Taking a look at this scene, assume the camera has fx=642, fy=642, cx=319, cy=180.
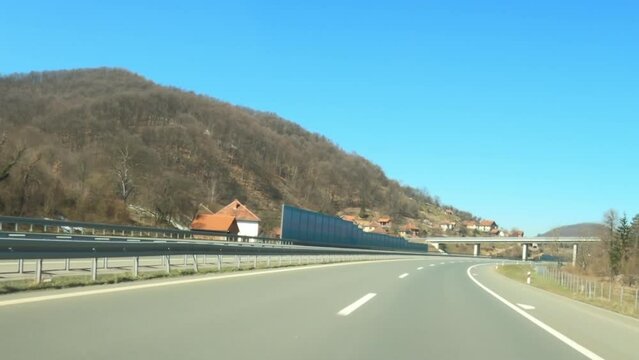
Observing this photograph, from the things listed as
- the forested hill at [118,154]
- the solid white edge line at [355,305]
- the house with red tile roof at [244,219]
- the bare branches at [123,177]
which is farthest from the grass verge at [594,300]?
the house with red tile roof at [244,219]

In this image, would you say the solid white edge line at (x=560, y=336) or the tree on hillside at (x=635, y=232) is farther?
the tree on hillside at (x=635, y=232)

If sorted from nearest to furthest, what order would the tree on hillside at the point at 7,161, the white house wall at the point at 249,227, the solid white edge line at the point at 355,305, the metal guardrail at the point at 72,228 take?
the solid white edge line at the point at 355,305 < the metal guardrail at the point at 72,228 < the tree on hillside at the point at 7,161 < the white house wall at the point at 249,227

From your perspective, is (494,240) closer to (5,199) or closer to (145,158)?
(145,158)

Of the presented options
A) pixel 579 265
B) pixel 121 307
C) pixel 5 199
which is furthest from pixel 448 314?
pixel 579 265

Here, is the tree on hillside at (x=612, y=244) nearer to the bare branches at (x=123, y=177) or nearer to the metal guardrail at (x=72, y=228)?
the metal guardrail at (x=72, y=228)

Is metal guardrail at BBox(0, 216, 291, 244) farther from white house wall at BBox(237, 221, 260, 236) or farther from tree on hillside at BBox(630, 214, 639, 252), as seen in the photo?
white house wall at BBox(237, 221, 260, 236)

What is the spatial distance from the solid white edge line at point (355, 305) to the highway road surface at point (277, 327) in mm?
31

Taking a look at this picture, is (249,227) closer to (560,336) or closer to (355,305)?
(355,305)

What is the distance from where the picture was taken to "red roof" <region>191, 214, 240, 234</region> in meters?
108

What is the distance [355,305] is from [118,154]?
10520 cm

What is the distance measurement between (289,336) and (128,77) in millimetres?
196865

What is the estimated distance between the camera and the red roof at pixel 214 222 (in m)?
108

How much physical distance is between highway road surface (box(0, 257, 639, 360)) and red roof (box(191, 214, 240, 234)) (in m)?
92.1

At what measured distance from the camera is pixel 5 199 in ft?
191
